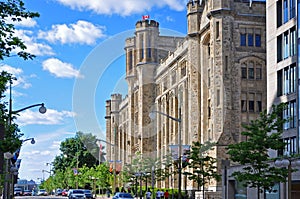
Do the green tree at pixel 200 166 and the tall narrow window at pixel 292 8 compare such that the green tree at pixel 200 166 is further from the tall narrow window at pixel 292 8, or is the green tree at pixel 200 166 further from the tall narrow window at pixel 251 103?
the tall narrow window at pixel 292 8

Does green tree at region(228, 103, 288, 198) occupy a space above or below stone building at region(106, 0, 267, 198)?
below

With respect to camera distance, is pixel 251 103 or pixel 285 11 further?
pixel 251 103

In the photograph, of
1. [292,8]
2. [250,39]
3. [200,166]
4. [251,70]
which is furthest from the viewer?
[251,70]

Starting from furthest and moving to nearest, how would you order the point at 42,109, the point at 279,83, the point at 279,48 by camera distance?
the point at 279,48, the point at 279,83, the point at 42,109

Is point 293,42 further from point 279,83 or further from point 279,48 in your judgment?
point 279,83

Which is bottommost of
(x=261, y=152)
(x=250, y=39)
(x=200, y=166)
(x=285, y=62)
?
(x=200, y=166)

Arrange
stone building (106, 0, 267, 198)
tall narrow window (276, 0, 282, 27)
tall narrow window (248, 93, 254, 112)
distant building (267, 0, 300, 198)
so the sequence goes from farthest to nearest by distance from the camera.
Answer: tall narrow window (248, 93, 254, 112)
stone building (106, 0, 267, 198)
tall narrow window (276, 0, 282, 27)
distant building (267, 0, 300, 198)

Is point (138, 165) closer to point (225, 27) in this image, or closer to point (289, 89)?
point (225, 27)

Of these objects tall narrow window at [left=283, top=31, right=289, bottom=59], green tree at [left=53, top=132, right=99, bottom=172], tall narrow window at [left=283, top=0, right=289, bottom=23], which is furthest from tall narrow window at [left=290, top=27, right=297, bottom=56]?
green tree at [left=53, top=132, right=99, bottom=172]

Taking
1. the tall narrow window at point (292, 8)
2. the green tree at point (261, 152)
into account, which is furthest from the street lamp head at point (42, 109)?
the tall narrow window at point (292, 8)

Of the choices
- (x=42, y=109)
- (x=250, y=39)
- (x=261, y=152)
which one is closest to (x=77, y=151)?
(x=250, y=39)

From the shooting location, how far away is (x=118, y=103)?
144500 millimetres

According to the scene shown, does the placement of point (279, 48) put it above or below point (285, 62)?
above

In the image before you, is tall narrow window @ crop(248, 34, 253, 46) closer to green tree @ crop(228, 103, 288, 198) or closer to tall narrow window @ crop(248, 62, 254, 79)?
tall narrow window @ crop(248, 62, 254, 79)
